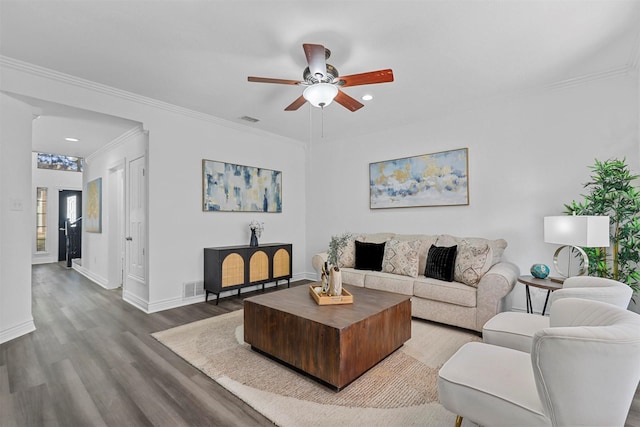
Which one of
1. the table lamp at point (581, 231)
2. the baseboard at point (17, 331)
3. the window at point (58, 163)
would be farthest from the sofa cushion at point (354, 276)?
the window at point (58, 163)

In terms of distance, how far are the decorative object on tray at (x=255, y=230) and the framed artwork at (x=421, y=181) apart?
1.86 m

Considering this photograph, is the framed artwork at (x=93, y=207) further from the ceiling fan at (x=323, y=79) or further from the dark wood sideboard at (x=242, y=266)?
the ceiling fan at (x=323, y=79)

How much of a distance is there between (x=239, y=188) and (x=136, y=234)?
157cm

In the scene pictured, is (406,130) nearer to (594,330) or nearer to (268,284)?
(268,284)

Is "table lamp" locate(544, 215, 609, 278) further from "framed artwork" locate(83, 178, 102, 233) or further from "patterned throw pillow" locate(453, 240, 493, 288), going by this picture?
"framed artwork" locate(83, 178, 102, 233)

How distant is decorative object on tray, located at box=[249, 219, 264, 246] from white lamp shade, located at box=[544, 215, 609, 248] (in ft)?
12.1

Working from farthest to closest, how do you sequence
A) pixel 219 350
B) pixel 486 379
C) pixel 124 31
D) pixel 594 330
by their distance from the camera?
pixel 219 350
pixel 124 31
pixel 486 379
pixel 594 330

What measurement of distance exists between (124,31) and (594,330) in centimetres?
337

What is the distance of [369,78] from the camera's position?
235cm

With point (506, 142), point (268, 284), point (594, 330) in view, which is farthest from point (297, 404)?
point (506, 142)

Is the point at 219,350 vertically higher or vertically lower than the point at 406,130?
lower

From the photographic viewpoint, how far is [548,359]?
1.14 m

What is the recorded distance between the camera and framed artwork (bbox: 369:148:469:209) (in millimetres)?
4080

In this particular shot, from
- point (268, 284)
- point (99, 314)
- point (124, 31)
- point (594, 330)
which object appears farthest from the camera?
point (268, 284)
